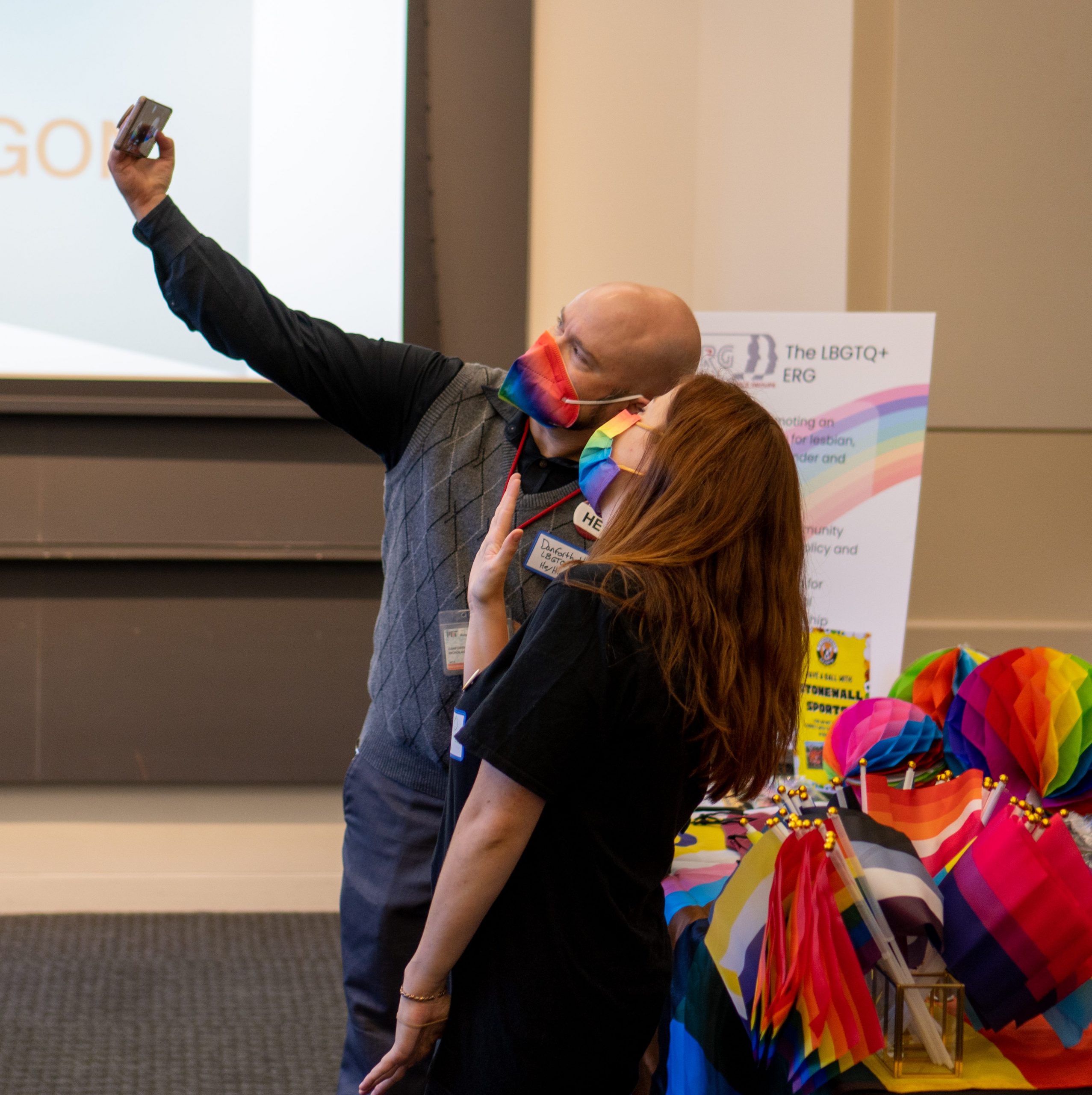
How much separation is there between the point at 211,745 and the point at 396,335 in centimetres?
120

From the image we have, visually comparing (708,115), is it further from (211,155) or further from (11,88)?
(11,88)

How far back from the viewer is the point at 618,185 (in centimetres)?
288

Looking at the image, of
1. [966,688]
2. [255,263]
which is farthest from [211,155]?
[966,688]

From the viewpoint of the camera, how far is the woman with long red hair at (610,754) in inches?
35.7

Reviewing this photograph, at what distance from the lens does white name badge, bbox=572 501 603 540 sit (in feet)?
4.49

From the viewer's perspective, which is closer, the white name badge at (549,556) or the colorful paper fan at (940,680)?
the white name badge at (549,556)

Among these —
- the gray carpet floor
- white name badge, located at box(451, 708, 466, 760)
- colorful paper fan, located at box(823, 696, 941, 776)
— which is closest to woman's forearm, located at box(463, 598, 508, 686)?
white name badge, located at box(451, 708, 466, 760)

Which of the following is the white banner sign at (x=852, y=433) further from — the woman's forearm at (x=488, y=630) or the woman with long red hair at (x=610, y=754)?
the woman with long red hair at (x=610, y=754)

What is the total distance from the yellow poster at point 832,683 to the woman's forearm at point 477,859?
1.18 m

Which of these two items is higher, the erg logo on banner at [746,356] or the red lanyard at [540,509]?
the erg logo on banner at [746,356]

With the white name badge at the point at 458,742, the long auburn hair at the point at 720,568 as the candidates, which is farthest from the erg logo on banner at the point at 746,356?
the white name badge at the point at 458,742

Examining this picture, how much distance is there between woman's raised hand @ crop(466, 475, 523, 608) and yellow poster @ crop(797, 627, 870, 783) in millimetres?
1004

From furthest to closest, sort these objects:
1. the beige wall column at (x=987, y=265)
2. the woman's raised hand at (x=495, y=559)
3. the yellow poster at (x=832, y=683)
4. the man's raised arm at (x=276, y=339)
→ the beige wall column at (x=987, y=265) → the yellow poster at (x=832, y=683) → the man's raised arm at (x=276, y=339) → the woman's raised hand at (x=495, y=559)

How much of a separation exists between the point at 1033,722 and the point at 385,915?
2.95 ft
